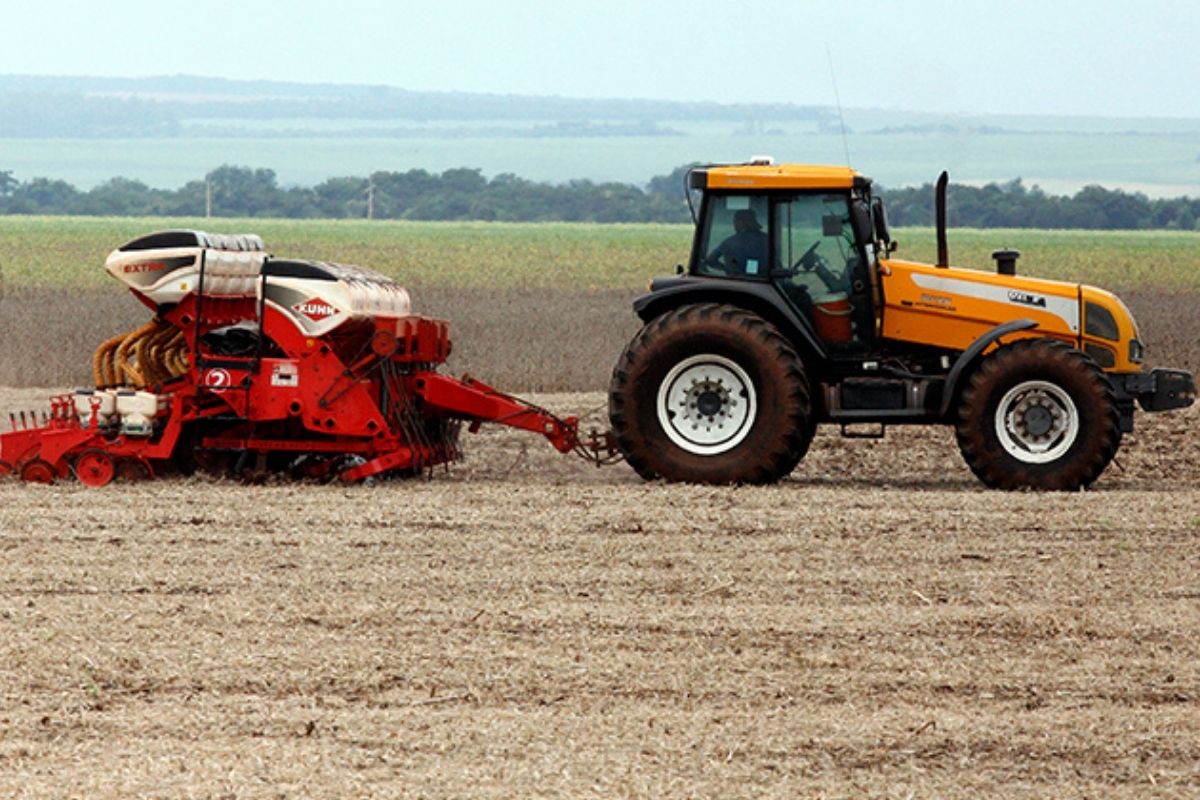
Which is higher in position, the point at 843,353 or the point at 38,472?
the point at 843,353

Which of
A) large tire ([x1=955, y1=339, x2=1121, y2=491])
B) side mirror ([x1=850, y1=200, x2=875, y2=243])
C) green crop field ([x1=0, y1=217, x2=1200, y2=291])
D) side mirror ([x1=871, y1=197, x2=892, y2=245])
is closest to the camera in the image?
large tire ([x1=955, y1=339, x2=1121, y2=491])

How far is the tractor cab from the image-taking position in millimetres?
11914

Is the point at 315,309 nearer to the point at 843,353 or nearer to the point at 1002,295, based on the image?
the point at 843,353

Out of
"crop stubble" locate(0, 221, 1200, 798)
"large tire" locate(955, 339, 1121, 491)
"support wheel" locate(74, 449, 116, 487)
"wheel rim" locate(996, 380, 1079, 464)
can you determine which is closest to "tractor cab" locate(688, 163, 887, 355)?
"large tire" locate(955, 339, 1121, 491)

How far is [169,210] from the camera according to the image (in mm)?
87062

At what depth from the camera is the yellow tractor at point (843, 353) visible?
11625 millimetres

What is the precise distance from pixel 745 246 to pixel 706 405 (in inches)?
38.9

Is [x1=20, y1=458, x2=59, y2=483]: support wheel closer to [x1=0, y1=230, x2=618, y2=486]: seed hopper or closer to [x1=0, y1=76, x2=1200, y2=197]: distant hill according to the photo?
[x1=0, y1=230, x2=618, y2=486]: seed hopper

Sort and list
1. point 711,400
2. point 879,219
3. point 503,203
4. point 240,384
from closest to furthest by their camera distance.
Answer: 1. point 240,384
2. point 711,400
3. point 879,219
4. point 503,203

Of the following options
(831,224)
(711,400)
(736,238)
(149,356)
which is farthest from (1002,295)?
(149,356)

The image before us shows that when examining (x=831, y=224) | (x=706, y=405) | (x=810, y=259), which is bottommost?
(x=706, y=405)

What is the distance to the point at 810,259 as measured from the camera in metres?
12.0

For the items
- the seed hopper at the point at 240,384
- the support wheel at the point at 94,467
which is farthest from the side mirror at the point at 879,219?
the support wheel at the point at 94,467

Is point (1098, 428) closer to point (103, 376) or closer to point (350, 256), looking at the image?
point (103, 376)
